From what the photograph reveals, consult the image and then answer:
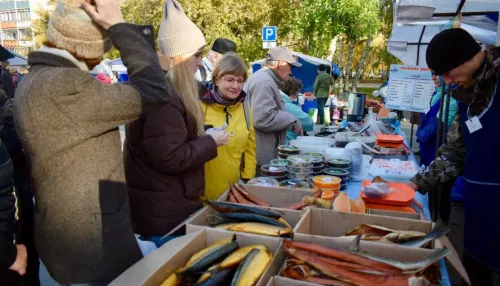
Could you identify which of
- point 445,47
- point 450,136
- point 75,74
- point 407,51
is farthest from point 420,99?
point 75,74

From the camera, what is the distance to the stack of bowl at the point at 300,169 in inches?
115

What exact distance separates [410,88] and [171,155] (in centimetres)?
477

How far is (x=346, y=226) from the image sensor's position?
6.56 ft

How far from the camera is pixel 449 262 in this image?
1.60 m

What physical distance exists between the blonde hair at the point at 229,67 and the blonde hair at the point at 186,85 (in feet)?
1.52

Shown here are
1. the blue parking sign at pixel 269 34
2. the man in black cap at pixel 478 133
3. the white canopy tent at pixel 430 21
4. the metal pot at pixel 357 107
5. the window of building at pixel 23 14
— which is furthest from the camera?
the window of building at pixel 23 14

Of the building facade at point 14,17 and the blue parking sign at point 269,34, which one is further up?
the building facade at point 14,17

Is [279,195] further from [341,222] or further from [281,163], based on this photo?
[281,163]

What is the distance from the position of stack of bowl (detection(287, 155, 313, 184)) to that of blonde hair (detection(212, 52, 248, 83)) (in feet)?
2.56

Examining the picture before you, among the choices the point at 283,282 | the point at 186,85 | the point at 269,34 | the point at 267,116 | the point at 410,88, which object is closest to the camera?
the point at 283,282

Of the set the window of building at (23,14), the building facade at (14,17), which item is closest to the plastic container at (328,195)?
the building facade at (14,17)

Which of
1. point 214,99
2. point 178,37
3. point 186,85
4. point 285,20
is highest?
point 285,20

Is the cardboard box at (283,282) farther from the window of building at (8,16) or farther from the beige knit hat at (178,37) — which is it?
the window of building at (8,16)

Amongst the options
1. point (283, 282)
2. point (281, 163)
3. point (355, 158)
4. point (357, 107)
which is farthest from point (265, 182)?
point (357, 107)
